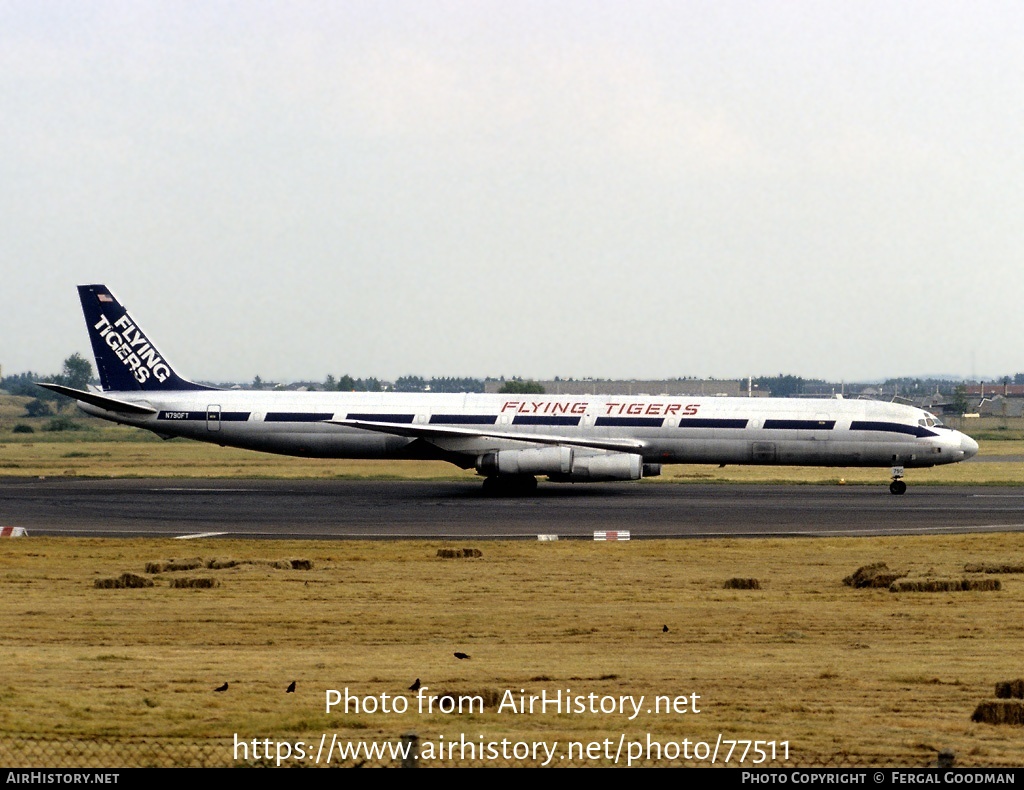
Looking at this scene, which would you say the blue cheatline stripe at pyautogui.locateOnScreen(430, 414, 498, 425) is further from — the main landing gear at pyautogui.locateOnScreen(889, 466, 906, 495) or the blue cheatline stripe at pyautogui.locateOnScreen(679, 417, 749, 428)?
the main landing gear at pyautogui.locateOnScreen(889, 466, 906, 495)

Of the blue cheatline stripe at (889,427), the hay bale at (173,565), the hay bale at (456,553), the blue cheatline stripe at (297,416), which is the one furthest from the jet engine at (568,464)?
the hay bale at (173,565)

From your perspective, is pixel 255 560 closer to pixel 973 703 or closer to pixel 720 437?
pixel 973 703

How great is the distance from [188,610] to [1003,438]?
89663 millimetres

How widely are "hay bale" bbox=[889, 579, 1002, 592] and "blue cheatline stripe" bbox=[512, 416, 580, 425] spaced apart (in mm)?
24338

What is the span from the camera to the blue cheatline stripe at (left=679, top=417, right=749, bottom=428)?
4741 cm

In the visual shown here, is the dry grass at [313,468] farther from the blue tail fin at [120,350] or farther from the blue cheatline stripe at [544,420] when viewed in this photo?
the blue tail fin at [120,350]

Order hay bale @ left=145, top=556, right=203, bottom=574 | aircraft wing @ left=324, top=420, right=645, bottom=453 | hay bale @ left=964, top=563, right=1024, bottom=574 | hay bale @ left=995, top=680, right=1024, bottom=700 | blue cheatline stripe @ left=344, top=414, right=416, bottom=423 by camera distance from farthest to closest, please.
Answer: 1. blue cheatline stripe @ left=344, top=414, right=416, bottom=423
2. aircraft wing @ left=324, top=420, right=645, bottom=453
3. hay bale @ left=964, top=563, right=1024, bottom=574
4. hay bale @ left=145, top=556, right=203, bottom=574
5. hay bale @ left=995, top=680, right=1024, bottom=700

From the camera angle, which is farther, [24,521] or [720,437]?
[720,437]

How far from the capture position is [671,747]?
12.2 meters

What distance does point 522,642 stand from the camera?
19.2 meters

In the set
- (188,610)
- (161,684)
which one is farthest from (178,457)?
(161,684)

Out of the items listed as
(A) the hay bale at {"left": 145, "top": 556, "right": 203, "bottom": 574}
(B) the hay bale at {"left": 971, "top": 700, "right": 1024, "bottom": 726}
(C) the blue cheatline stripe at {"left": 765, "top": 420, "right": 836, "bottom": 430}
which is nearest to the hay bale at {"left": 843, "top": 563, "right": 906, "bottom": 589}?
(B) the hay bale at {"left": 971, "top": 700, "right": 1024, "bottom": 726}

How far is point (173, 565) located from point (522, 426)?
75.8 feet

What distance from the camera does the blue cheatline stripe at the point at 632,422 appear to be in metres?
47.7
